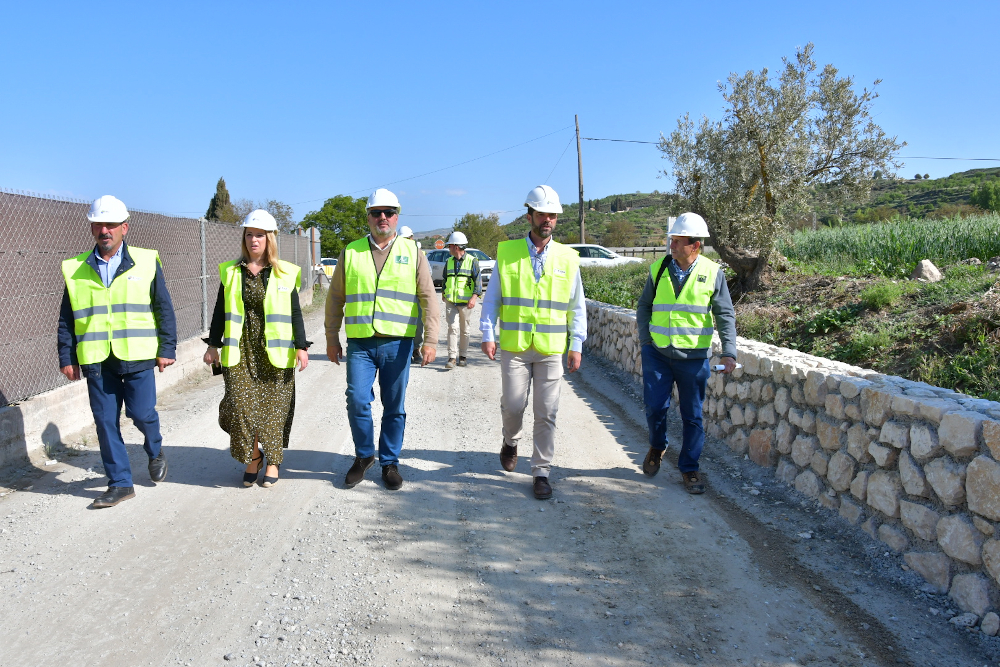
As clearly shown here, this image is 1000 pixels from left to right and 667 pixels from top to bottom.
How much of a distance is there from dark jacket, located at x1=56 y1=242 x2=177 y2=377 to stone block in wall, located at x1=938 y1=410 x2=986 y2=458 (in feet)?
15.4

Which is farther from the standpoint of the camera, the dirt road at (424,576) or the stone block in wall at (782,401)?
the stone block in wall at (782,401)

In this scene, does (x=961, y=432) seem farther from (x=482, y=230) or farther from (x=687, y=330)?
(x=482, y=230)

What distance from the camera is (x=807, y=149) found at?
40.3 ft

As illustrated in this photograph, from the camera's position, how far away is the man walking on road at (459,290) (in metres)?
10.6

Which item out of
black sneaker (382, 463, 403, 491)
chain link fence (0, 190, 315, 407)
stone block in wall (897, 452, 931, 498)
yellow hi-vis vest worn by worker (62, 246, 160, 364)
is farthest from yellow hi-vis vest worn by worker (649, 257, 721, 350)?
chain link fence (0, 190, 315, 407)

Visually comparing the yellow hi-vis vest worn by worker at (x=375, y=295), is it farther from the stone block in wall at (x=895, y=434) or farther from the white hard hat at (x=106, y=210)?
the stone block in wall at (x=895, y=434)

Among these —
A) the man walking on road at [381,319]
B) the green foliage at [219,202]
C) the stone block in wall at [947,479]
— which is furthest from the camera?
the green foliage at [219,202]

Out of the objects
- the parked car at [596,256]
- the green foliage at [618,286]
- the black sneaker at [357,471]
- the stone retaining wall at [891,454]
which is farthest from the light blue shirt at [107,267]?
the parked car at [596,256]

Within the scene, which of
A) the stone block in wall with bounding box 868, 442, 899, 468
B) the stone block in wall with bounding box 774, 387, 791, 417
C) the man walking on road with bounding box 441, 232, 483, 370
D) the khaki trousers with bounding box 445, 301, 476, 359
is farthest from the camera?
the khaki trousers with bounding box 445, 301, 476, 359

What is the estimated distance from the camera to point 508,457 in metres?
5.49

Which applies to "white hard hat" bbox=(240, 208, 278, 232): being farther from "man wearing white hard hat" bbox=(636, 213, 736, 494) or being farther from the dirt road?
"man wearing white hard hat" bbox=(636, 213, 736, 494)

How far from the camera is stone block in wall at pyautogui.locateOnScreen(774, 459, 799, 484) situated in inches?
200

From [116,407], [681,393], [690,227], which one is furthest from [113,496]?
[690,227]

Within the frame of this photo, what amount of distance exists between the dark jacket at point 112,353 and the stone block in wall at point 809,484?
4444 millimetres
